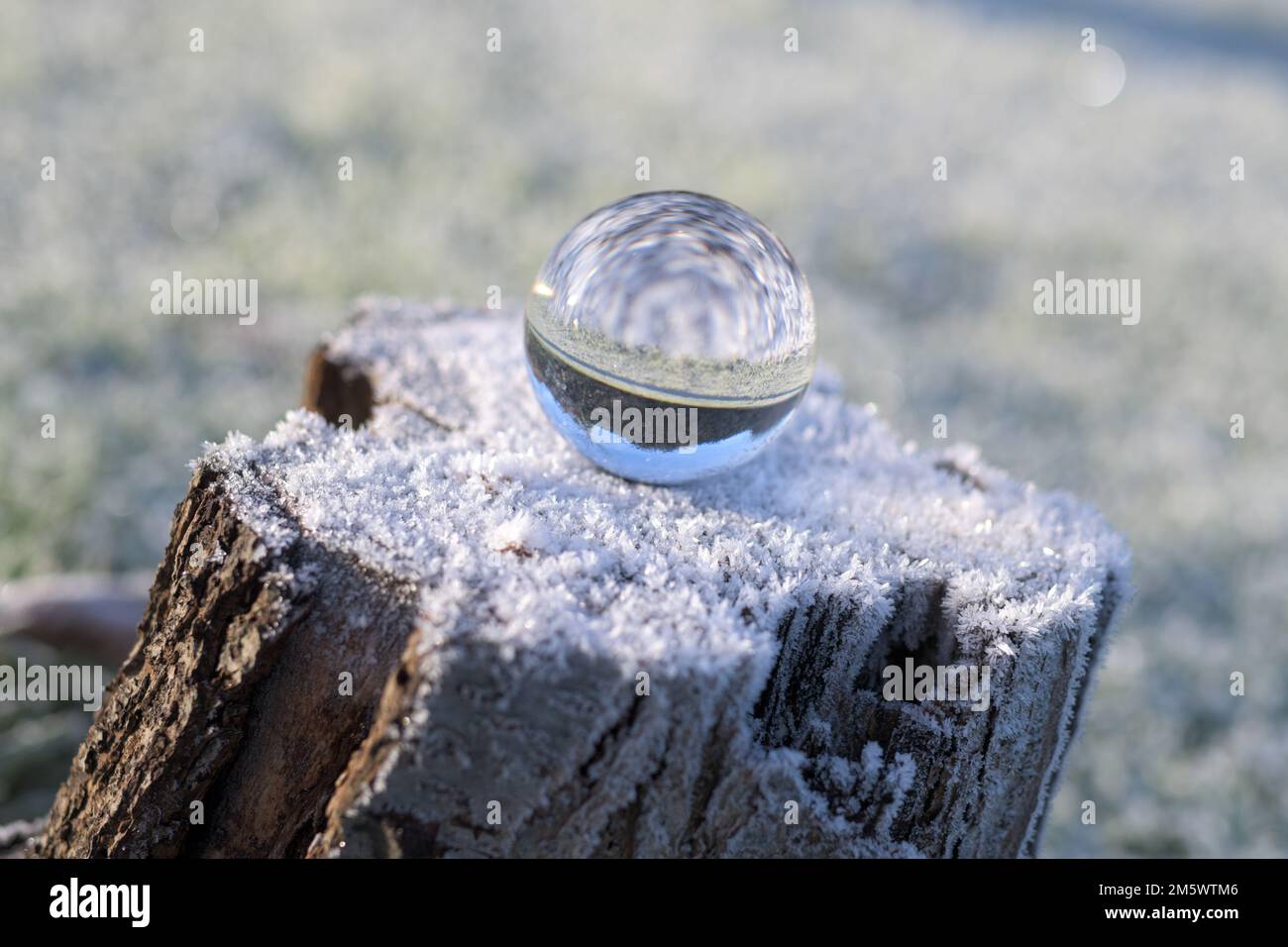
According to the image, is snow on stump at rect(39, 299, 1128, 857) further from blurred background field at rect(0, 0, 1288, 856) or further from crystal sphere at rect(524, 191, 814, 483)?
blurred background field at rect(0, 0, 1288, 856)

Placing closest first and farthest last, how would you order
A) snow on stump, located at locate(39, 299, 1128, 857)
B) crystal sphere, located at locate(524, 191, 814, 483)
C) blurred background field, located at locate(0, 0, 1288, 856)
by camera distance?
snow on stump, located at locate(39, 299, 1128, 857) → crystal sphere, located at locate(524, 191, 814, 483) → blurred background field, located at locate(0, 0, 1288, 856)

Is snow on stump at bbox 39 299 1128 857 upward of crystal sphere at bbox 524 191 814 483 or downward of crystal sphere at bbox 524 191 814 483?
downward

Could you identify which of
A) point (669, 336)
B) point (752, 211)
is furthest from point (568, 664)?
point (752, 211)

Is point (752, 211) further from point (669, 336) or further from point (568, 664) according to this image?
point (568, 664)

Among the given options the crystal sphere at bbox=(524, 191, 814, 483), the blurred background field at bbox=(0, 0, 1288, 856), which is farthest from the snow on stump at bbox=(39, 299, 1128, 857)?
the blurred background field at bbox=(0, 0, 1288, 856)

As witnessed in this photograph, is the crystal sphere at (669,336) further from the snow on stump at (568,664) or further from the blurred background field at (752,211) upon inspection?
the blurred background field at (752,211)

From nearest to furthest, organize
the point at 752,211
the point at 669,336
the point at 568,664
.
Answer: the point at 568,664 → the point at 669,336 → the point at 752,211

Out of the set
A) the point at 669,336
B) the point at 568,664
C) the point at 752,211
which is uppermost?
the point at 669,336

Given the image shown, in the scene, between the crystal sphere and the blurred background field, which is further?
the blurred background field
